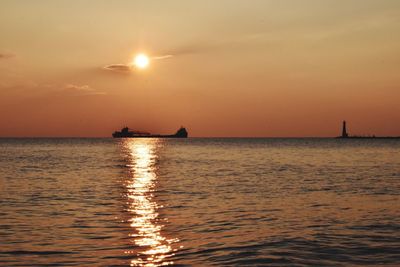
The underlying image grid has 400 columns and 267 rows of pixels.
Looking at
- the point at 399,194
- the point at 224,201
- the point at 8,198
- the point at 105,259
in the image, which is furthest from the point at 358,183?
the point at 105,259

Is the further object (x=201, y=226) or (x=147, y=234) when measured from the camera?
(x=201, y=226)

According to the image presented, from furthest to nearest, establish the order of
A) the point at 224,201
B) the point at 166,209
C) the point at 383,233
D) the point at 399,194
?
the point at 399,194
the point at 224,201
the point at 166,209
the point at 383,233

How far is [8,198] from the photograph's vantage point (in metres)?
32.4

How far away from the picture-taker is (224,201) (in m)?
31.5

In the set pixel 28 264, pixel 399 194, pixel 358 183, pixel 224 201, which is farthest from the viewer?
pixel 358 183

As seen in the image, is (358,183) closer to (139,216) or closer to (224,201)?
(224,201)

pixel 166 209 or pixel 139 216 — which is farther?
pixel 166 209

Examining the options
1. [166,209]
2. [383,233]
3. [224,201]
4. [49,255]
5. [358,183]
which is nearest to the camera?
[49,255]

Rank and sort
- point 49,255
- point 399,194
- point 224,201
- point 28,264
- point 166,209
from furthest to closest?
point 399,194
point 224,201
point 166,209
point 49,255
point 28,264

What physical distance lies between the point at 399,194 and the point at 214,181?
55.6ft

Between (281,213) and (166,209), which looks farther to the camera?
(166,209)

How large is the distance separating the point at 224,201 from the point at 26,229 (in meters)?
13.4

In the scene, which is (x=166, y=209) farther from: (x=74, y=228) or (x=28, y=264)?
(x=28, y=264)

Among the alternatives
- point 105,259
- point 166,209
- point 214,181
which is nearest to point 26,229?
point 105,259
